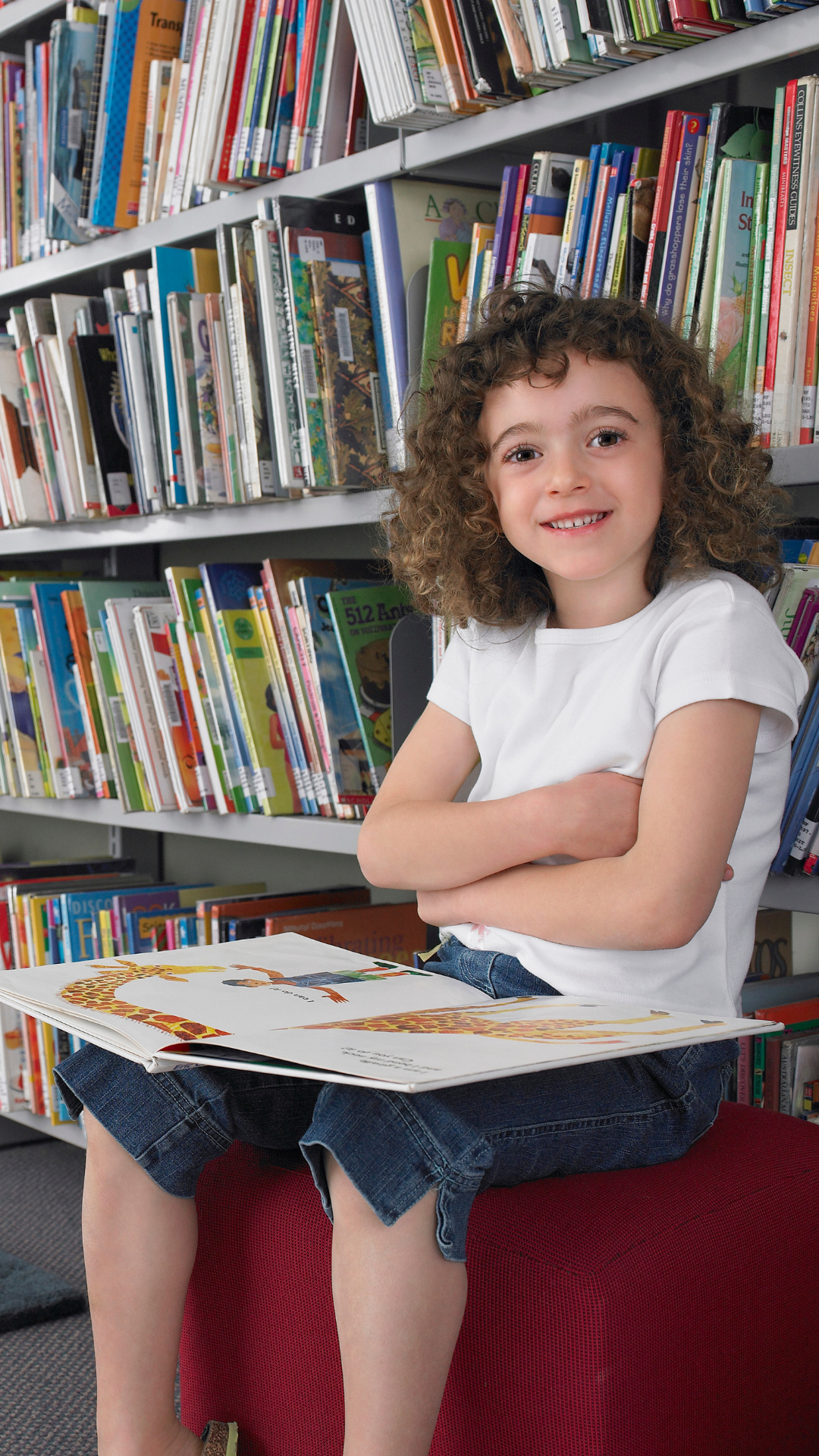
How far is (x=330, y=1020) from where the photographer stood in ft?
2.88

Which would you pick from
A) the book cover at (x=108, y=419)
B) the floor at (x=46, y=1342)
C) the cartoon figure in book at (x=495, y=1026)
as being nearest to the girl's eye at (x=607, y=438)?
the cartoon figure in book at (x=495, y=1026)

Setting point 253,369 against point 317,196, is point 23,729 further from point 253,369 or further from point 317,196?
point 317,196

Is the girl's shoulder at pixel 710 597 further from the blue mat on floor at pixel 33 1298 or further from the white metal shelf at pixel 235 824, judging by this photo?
the blue mat on floor at pixel 33 1298

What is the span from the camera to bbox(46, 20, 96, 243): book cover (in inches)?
75.4

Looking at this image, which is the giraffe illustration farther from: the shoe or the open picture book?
the shoe

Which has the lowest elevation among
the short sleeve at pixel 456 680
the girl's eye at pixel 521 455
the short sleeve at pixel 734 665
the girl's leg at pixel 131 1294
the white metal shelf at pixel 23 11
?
the girl's leg at pixel 131 1294

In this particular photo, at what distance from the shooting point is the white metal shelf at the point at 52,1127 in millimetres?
2010

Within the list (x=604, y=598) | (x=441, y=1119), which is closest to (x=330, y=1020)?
(x=441, y=1119)

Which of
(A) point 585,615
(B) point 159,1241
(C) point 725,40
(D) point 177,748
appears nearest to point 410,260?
(C) point 725,40

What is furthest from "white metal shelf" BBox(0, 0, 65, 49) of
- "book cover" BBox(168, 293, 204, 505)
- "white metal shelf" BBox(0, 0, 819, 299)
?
"book cover" BBox(168, 293, 204, 505)

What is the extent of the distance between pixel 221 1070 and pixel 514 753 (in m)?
0.35

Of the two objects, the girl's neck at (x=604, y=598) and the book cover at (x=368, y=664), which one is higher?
the girl's neck at (x=604, y=598)

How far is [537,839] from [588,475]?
0.28 metres

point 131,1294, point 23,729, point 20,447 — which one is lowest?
point 131,1294
